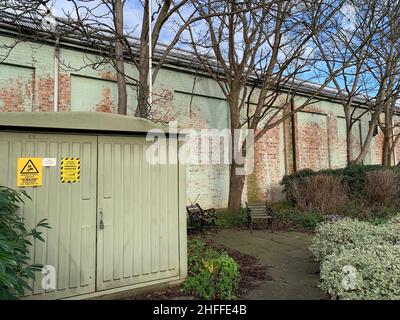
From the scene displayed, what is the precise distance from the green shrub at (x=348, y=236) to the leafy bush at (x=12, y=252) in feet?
12.4

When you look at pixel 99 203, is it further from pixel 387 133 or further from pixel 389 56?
pixel 387 133

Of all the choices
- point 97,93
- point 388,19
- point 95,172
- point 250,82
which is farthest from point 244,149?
point 95,172

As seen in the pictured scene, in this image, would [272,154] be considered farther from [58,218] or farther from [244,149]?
[58,218]

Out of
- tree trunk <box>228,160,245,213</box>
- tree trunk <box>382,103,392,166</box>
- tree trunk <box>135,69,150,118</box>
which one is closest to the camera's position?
tree trunk <box>135,69,150,118</box>

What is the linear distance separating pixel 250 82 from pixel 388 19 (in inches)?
209

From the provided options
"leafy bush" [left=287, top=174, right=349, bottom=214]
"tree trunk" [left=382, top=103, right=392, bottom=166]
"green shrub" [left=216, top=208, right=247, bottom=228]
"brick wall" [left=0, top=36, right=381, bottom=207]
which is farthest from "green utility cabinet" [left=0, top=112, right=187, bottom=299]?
"tree trunk" [left=382, top=103, right=392, bottom=166]

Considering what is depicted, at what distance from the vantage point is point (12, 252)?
2461 mm

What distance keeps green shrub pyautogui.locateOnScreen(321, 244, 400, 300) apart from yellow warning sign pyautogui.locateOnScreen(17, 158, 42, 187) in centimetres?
346

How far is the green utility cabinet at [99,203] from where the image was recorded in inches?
150

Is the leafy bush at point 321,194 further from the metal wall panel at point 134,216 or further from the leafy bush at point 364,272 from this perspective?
the metal wall panel at point 134,216

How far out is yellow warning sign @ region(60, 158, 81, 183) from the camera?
13.1ft

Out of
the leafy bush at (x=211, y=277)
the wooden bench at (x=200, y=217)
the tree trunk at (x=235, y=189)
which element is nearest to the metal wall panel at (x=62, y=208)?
the leafy bush at (x=211, y=277)

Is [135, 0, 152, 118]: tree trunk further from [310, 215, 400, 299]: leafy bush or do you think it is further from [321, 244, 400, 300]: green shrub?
[321, 244, 400, 300]: green shrub

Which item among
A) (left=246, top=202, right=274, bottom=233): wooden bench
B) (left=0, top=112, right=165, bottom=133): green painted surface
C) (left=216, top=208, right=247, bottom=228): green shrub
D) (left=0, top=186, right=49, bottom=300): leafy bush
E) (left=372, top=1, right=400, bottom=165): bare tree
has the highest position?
(left=372, top=1, right=400, bottom=165): bare tree
